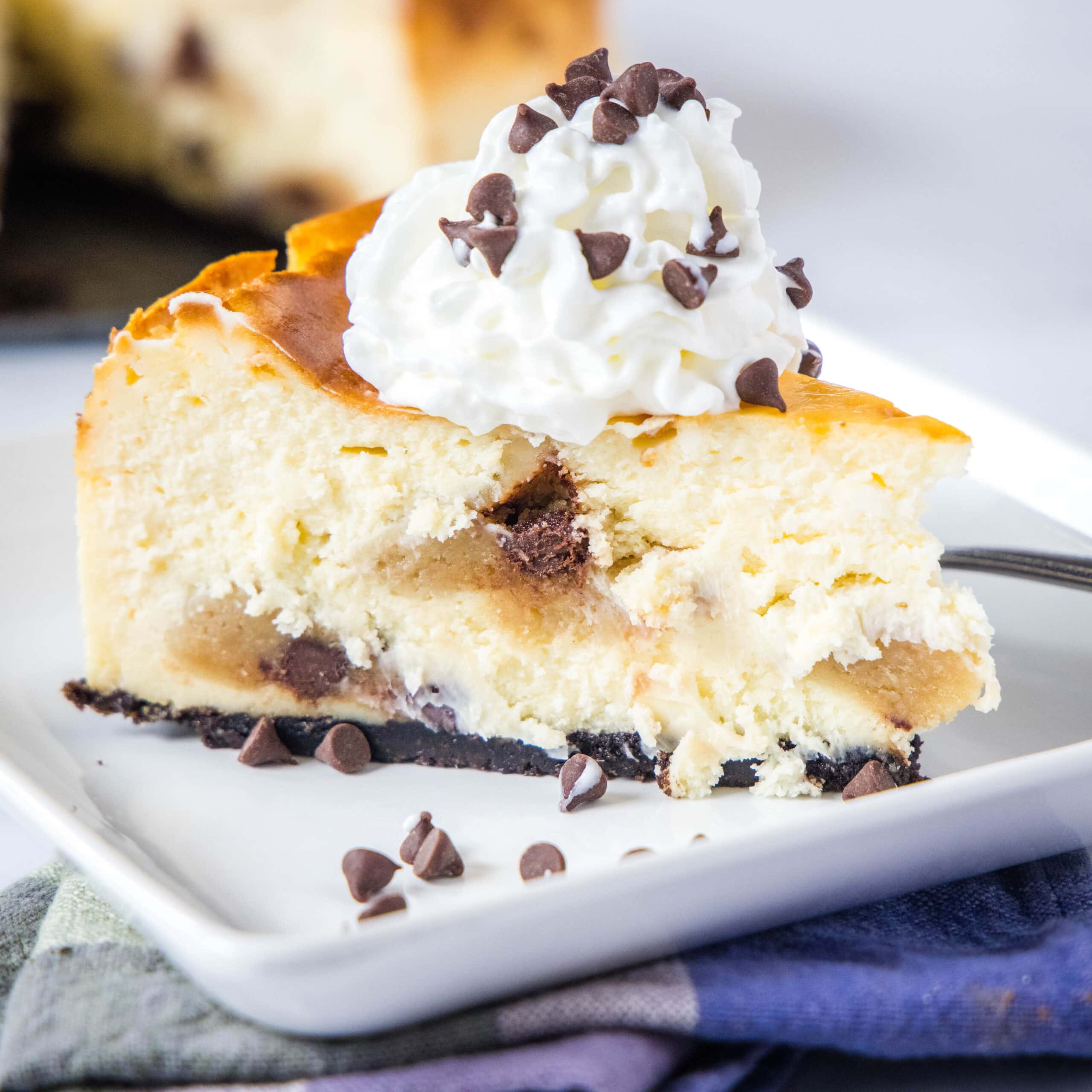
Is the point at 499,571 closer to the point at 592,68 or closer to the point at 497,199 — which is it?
the point at 497,199

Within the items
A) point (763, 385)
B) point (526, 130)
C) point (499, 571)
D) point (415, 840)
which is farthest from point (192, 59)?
point (415, 840)

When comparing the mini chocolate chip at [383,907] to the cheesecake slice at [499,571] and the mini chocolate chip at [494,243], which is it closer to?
the cheesecake slice at [499,571]

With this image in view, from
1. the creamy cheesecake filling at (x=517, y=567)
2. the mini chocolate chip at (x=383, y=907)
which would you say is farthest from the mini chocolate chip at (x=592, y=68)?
the mini chocolate chip at (x=383, y=907)

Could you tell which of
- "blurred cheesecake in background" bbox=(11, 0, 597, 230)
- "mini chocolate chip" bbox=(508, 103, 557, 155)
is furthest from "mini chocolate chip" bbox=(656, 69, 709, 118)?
"blurred cheesecake in background" bbox=(11, 0, 597, 230)

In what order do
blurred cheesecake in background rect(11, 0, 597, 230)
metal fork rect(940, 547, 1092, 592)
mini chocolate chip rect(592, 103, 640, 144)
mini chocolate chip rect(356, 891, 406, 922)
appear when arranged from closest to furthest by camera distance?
1. mini chocolate chip rect(356, 891, 406, 922)
2. mini chocolate chip rect(592, 103, 640, 144)
3. metal fork rect(940, 547, 1092, 592)
4. blurred cheesecake in background rect(11, 0, 597, 230)

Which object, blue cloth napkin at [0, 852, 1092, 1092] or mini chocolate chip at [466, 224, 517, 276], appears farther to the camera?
mini chocolate chip at [466, 224, 517, 276]

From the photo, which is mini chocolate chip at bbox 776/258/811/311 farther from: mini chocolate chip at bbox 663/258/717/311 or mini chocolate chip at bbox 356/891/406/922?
mini chocolate chip at bbox 356/891/406/922

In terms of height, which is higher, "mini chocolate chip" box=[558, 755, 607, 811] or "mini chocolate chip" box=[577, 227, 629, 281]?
"mini chocolate chip" box=[577, 227, 629, 281]
